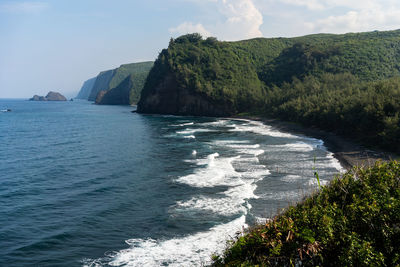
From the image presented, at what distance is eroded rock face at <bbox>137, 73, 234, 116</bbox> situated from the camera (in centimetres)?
12975

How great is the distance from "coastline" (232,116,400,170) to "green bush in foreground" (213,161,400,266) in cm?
1407

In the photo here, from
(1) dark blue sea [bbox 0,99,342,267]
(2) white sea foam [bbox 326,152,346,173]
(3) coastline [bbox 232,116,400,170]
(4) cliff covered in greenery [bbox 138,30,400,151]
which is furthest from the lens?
(4) cliff covered in greenery [bbox 138,30,400,151]

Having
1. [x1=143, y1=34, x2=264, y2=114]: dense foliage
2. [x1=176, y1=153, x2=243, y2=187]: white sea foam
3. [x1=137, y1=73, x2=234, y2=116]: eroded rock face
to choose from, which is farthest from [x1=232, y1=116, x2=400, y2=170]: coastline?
[x1=137, y1=73, x2=234, y2=116]: eroded rock face

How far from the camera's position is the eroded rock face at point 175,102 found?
130m

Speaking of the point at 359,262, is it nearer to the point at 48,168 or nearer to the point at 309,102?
the point at 48,168

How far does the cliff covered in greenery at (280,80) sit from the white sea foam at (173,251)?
4510 centimetres

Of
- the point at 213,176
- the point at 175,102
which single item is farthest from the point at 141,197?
the point at 175,102

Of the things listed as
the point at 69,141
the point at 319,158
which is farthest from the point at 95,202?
the point at 69,141

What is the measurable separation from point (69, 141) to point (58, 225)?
4421cm

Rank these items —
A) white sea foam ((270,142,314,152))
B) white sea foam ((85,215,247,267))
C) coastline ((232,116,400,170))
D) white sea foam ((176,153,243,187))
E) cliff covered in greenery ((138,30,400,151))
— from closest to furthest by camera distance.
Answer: white sea foam ((85,215,247,267))
white sea foam ((176,153,243,187))
coastline ((232,116,400,170))
white sea foam ((270,142,314,152))
cliff covered in greenery ((138,30,400,151))

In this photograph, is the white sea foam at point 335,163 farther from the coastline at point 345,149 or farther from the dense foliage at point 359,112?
the dense foliage at point 359,112

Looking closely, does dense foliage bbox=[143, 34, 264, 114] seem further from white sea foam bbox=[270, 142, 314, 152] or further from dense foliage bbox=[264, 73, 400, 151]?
white sea foam bbox=[270, 142, 314, 152]

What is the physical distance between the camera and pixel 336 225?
11.7 meters

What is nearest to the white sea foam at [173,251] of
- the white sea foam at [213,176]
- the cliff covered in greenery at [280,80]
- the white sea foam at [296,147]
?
the white sea foam at [213,176]
